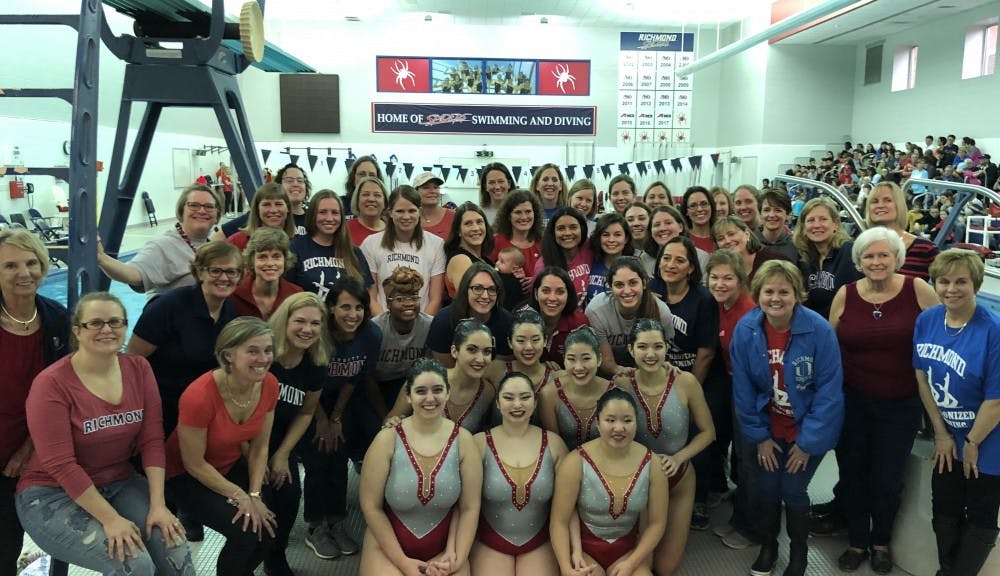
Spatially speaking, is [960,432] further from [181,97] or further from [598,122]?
[598,122]

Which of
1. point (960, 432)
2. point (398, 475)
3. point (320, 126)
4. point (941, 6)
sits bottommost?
point (398, 475)

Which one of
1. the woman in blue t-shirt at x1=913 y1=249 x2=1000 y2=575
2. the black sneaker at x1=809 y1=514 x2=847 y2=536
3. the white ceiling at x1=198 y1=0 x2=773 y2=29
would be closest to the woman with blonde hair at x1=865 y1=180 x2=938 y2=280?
the woman in blue t-shirt at x1=913 y1=249 x2=1000 y2=575

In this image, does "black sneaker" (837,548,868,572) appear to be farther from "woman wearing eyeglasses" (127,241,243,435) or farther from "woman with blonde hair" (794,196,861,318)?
"woman wearing eyeglasses" (127,241,243,435)

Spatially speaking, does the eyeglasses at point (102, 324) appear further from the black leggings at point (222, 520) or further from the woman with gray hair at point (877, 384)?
the woman with gray hair at point (877, 384)

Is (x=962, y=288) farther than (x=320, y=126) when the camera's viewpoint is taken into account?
No

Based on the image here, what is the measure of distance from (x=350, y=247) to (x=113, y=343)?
5.01 feet

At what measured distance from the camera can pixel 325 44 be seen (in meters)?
17.0

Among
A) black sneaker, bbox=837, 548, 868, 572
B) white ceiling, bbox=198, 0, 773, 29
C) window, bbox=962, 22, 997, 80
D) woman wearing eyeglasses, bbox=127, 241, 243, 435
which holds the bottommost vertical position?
black sneaker, bbox=837, 548, 868, 572

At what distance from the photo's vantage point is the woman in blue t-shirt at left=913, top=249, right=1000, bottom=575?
2570mm

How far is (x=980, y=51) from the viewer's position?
13.0 m

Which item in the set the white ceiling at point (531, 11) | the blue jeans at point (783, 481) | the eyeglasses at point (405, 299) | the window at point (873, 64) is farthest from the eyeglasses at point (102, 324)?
the window at point (873, 64)

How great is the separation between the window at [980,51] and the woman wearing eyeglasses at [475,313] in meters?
13.7

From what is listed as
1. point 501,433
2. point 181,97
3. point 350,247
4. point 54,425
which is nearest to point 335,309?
point 350,247

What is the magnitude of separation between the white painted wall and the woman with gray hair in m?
12.4
